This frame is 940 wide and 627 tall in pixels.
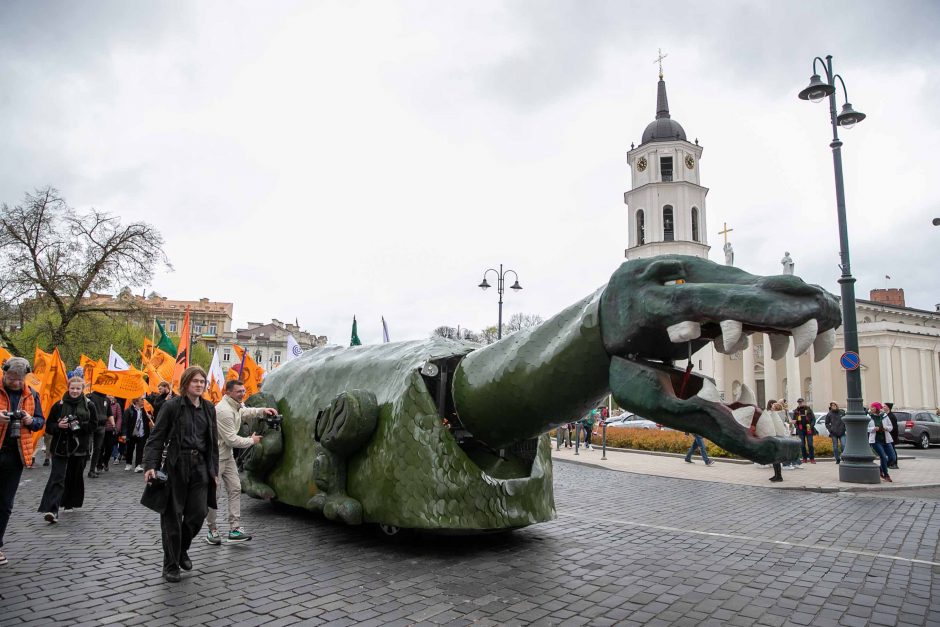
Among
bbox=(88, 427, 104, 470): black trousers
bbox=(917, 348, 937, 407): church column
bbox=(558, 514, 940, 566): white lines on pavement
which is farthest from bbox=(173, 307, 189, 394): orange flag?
bbox=(917, 348, 937, 407): church column

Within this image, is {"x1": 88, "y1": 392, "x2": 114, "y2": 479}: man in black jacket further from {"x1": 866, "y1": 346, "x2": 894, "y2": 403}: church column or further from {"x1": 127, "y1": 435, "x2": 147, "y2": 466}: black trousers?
{"x1": 866, "y1": 346, "x2": 894, "y2": 403}: church column

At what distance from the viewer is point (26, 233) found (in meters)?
24.3

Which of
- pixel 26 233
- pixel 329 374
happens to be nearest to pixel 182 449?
pixel 329 374

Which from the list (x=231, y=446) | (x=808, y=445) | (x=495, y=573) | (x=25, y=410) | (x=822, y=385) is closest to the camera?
(x=495, y=573)

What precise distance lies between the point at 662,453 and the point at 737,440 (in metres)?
15.6

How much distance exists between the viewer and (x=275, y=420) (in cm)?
702

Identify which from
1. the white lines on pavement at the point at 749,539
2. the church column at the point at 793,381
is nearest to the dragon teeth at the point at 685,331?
the white lines on pavement at the point at 749,539

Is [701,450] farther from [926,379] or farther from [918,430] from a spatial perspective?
[926,379]

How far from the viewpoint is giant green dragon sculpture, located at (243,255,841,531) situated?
375 cm

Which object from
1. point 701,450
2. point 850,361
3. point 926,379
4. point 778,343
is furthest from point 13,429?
point 926,379

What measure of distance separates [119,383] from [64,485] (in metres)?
5.41

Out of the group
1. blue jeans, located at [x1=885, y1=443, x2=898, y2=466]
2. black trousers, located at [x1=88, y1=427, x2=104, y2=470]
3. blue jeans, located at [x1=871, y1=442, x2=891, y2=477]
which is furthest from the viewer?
blue jeans, located at [x1=885, y1=443, x2=898, y2=466]

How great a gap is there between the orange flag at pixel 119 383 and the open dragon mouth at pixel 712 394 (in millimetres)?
11258

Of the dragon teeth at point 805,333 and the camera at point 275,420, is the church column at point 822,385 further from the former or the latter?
the dragon teeth at point 805,333
